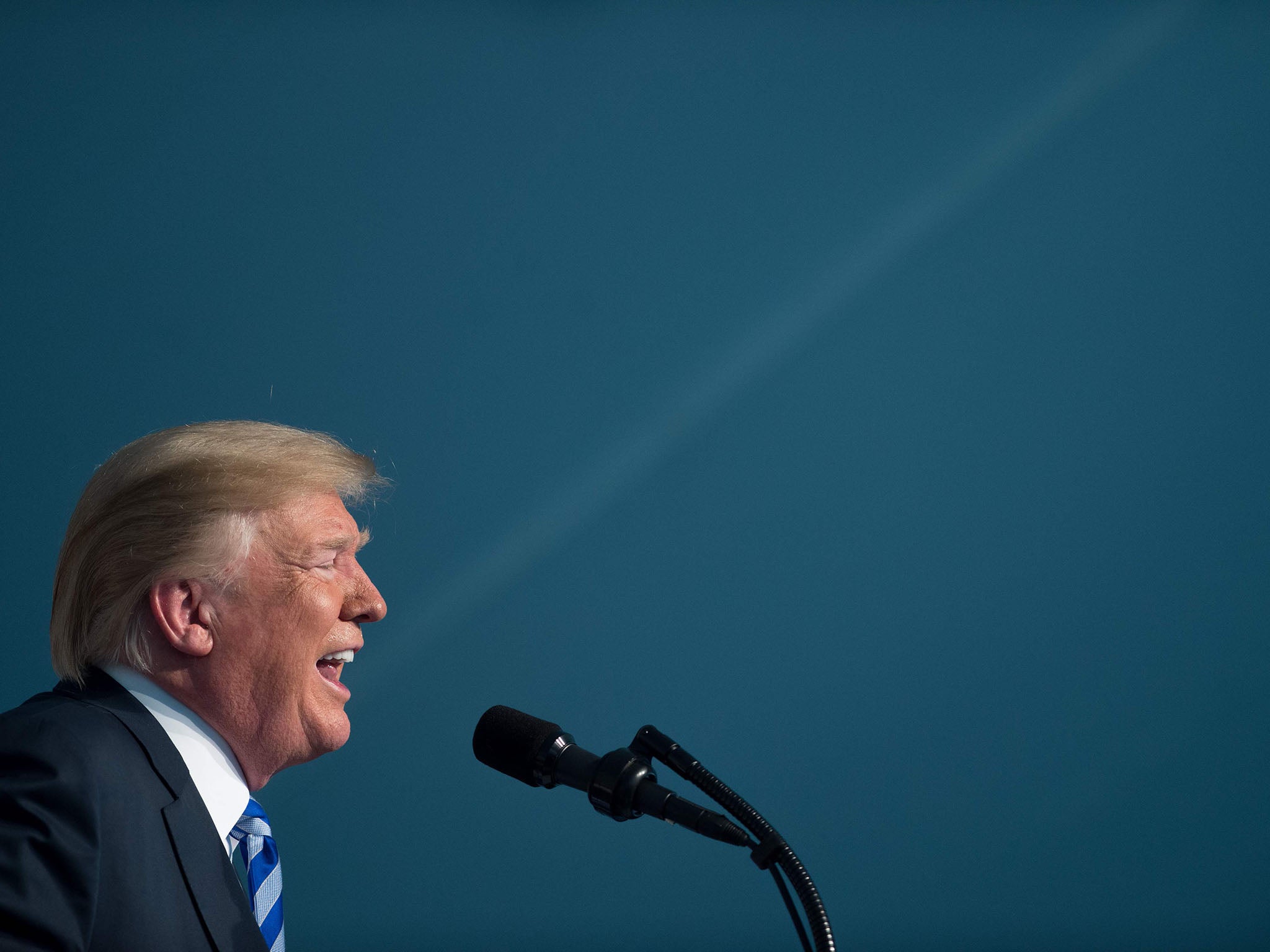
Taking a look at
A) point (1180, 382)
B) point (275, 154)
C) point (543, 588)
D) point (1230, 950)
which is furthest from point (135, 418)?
point (1230, 950)

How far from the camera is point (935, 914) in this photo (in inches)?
72.1

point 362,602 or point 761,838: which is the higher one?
point 362,602

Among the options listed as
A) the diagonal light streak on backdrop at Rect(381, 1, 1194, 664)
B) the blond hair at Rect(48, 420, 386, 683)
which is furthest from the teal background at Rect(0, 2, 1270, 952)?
the blond hair at Rect(48, 420, 386, 683)

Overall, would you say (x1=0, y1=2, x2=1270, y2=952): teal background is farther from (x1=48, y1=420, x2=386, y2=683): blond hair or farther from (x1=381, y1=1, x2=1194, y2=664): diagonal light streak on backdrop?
(x1=48, y1=420, x2=386, y2=683): blond hair

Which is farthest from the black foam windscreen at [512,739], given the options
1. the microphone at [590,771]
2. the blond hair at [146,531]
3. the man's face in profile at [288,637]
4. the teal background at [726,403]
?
the teal background at [726,403]

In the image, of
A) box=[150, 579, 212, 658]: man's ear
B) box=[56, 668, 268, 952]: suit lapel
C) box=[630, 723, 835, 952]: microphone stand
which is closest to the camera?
box=[630, 723, 835, 952]: microphone stand

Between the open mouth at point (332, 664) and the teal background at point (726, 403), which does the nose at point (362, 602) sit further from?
the teal background at point (726, 403)

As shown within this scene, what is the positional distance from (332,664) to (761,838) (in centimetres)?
60

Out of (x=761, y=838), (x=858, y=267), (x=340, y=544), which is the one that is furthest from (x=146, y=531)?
(x=858, y=267)

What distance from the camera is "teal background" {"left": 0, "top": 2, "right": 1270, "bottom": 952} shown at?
183 cm

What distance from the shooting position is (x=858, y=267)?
1.91m

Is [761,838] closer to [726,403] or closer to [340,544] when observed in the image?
[340,544]

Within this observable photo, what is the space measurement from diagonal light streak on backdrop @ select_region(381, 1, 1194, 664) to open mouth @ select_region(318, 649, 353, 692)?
2.59 ft

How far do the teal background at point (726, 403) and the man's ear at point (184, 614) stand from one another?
0.85m
